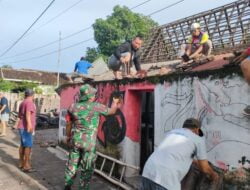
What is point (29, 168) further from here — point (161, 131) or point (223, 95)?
point (223, 95)

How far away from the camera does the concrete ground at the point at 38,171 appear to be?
7853 millimetres

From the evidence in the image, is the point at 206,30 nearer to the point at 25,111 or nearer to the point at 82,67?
the point at 82,67

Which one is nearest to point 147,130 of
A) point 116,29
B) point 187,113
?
point 187,113

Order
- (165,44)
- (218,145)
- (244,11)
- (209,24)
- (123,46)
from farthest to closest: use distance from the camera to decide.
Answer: (165,44)
(209,24)
(244,11)
(123,46)
(218,145)

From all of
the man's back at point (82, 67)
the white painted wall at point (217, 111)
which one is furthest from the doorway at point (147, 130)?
the man's back at point (82, 67)

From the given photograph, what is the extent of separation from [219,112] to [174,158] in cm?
217

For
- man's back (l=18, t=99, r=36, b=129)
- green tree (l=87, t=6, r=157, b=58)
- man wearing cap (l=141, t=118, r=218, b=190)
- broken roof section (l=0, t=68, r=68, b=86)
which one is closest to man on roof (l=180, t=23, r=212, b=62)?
man's back (l=18, t=99, r=36, b=129)

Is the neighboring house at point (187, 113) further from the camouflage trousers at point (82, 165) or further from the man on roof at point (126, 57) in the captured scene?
the camouflage trousers at point (82, 165)

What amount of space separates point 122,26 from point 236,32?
72.6 feet

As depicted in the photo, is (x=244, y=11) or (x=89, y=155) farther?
(x=244, y=11)

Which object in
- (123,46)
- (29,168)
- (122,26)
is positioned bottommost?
(29,168)

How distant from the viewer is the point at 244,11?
1124 centimetres

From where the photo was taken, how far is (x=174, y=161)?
4223 mm

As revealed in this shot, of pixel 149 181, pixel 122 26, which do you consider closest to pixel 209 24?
pixel 149 181
